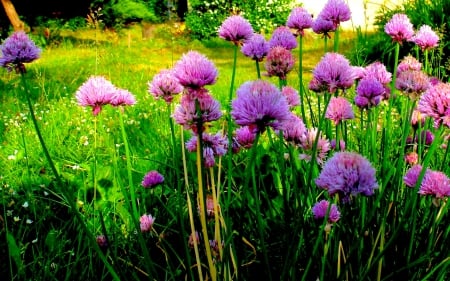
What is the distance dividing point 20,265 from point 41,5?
14.2 m

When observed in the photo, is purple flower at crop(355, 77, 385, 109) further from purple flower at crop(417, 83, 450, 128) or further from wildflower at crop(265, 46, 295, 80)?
purple flower at crop(417, 83, 450, 128)

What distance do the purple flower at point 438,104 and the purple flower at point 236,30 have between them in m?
0.52

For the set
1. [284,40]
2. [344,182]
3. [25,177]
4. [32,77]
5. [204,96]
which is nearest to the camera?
[344,182]

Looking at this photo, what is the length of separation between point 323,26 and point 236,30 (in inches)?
12.7

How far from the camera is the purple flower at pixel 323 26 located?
1.65m

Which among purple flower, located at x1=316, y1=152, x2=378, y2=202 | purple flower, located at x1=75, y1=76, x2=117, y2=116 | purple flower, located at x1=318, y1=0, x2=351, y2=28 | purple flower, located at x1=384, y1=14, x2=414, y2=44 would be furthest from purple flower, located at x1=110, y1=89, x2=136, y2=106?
purple flower, located at x1=384, y1=14, x2=414, y2=44

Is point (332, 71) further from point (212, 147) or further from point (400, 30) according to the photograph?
point (400, 30)

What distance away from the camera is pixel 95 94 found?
1.19 metres

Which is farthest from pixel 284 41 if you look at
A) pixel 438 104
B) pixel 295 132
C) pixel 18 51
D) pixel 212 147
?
pixel 18 51

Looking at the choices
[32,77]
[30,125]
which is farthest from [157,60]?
[30,125]

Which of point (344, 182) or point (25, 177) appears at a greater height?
point (344, 182)

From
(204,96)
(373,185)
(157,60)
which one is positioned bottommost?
(157,60)

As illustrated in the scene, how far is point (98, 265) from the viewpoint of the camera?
5.59 feet

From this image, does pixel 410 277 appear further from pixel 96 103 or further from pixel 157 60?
pixel 157 60
